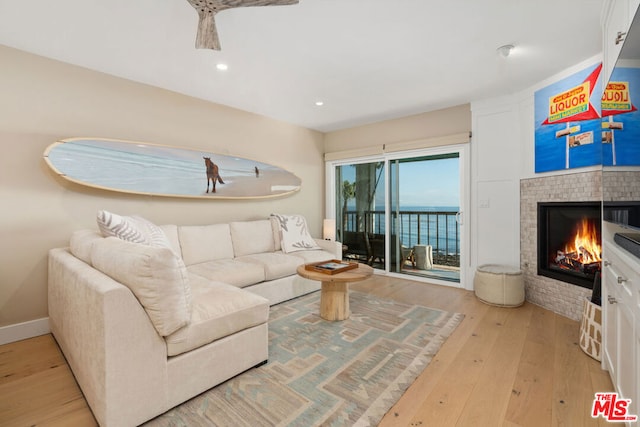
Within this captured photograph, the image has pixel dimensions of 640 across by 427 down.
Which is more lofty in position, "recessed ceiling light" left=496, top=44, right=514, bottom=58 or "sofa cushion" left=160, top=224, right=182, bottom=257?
"recessed ceiling light" left=496, top=44, right=514, bottom=58

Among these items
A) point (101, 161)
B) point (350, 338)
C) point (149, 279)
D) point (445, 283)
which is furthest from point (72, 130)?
point (445, 283)

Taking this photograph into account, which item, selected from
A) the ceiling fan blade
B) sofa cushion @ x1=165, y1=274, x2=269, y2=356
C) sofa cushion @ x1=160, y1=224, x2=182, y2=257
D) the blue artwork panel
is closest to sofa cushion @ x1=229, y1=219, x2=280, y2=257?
sofa cushion @ x1=160, y1=224, x2=182, y2=257

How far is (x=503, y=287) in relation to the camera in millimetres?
3068

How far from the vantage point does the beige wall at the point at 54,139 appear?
7.89 feet

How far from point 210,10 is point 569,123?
130 inches

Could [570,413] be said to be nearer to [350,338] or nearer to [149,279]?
[350,338]

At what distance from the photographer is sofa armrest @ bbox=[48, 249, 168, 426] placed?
4.42 feet

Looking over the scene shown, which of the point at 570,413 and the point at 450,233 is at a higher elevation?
the point at 450,233

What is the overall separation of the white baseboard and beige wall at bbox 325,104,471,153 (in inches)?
170

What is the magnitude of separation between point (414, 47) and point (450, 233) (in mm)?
3264

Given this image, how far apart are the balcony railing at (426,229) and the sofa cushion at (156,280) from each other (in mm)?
3631

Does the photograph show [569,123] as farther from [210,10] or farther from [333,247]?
[210,10]

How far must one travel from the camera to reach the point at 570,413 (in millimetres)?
1537

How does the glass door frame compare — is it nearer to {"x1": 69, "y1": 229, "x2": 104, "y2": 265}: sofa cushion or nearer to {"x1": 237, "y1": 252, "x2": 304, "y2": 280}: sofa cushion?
{"x1": 237, "y1": 252, "x2": 304, "y2": 280}: sofa cushion
